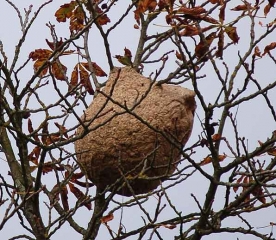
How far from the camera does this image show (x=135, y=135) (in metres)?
3.56

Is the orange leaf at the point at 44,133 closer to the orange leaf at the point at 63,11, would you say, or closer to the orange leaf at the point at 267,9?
the orange leaf at the point at 63,11

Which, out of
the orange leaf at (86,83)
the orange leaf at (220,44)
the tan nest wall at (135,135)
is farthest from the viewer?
the orange leaf at (86,83)

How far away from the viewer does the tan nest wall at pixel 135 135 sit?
11.7 ft

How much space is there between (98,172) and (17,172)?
64 cm

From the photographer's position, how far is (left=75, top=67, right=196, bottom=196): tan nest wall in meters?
3.56

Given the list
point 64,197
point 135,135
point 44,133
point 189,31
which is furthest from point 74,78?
point 189,31

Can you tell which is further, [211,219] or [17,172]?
[17,172]

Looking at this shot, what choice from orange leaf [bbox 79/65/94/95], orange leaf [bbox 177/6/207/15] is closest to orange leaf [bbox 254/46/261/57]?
orange leaf [bbox 177/6/207/15]

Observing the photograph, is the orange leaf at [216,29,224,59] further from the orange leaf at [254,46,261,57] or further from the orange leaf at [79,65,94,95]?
the orange leaf at [79,65,94,95]

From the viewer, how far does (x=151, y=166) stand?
11.8ft

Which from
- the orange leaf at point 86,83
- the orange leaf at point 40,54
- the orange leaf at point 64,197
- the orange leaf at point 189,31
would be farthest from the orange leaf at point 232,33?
the orange leaf at point 64,197

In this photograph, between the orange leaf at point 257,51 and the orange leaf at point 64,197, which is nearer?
the orange leaf at point 257,51

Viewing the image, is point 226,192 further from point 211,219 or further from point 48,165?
point 48,165

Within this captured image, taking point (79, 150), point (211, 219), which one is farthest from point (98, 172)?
point (211, 219)
